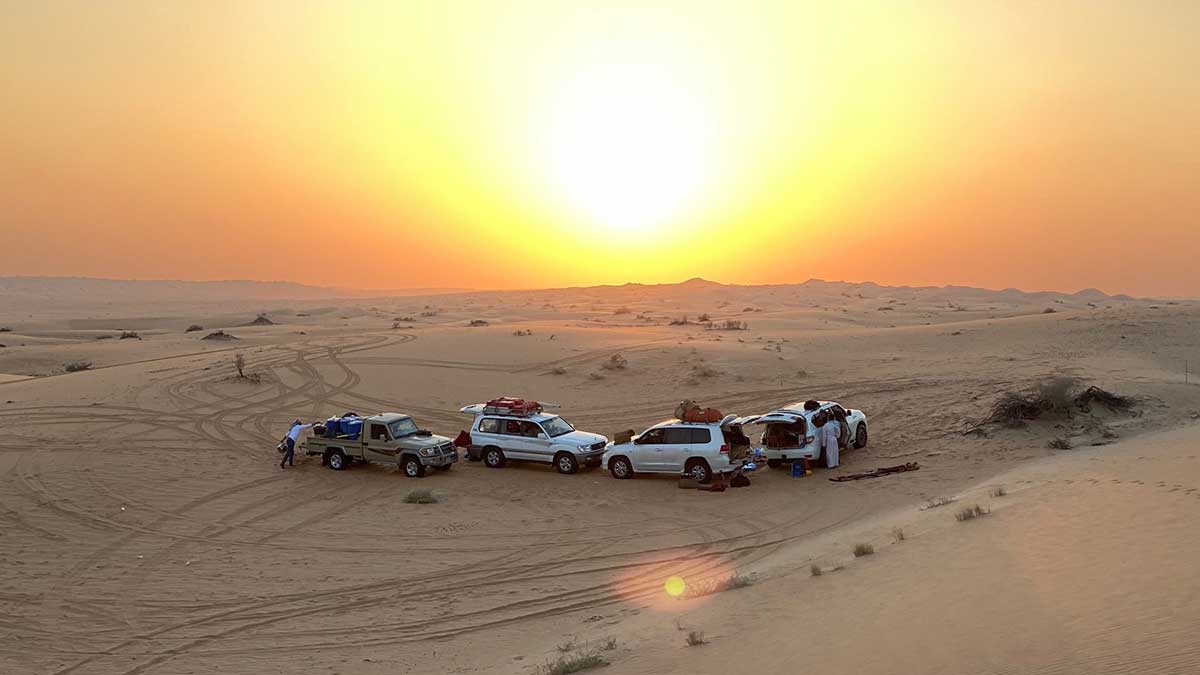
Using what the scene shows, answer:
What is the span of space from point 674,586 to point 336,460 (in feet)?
40.5

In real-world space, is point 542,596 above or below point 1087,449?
below

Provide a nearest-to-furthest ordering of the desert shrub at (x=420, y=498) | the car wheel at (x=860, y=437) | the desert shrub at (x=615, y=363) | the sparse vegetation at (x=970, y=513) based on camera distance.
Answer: the sparse vegetation at (x=970, y=513) < the desert shrub at (x=420, y=498) < the car wheel at (x=860, y=437) < the desert shrub at (x=615, y=363)

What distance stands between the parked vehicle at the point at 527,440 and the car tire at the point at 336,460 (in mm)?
3476

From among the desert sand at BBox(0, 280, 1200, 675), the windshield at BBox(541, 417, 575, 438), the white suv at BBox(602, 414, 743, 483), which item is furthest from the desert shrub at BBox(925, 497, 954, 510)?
the windshield at BBox(541, 417, 575, 438)

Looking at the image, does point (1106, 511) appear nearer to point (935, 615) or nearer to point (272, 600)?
point (935, 615)

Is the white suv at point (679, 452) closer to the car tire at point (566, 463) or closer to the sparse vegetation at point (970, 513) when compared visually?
the car tire at point (566, 463)

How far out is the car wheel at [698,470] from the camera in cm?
1930

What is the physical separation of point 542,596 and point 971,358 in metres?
28.1

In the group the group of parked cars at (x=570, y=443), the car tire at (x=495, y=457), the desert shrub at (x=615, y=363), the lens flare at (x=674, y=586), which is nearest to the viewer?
the lens flare at (x=674, y=586)

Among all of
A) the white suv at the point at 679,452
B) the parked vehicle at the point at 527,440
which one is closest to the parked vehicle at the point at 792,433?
the white suv at the point at 679,452

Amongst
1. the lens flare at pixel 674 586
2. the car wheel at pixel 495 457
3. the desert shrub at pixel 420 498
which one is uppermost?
the car wheel at pixel 495 457

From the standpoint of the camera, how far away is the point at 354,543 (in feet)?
51.3

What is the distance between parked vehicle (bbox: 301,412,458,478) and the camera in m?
20.5

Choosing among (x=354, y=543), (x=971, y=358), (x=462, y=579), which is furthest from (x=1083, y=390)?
(x=354, y=543)
